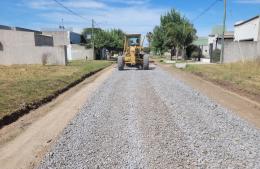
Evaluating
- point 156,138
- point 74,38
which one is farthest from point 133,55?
point 74,38

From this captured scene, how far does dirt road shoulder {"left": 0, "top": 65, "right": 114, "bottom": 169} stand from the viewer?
530 centimetres

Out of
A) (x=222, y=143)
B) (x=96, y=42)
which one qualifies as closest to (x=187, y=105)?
(x=222, y=143)

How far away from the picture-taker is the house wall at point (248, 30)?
34.1 m

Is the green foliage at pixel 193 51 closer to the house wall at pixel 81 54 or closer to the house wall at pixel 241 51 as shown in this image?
the house wall at pixel 81 54

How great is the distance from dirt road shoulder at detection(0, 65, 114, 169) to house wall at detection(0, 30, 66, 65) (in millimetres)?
21532

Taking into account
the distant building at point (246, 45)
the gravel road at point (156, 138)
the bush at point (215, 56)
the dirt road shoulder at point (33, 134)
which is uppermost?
the distant building at point (246, 45)

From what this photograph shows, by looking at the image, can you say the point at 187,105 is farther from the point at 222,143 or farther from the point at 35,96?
the point at 35,96

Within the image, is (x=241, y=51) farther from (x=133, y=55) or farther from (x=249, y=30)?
(x=133, y=55)

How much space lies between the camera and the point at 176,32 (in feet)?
155

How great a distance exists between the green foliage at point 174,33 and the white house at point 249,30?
776cm

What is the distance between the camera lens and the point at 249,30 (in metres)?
37.5

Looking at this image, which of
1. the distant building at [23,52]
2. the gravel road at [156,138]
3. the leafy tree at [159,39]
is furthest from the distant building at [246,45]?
the gravel road at [156,138]

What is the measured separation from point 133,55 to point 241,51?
1245 centimetres

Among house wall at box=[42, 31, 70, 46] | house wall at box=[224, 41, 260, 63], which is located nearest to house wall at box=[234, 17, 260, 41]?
house wall at box=[224, 41, 260, 63]
